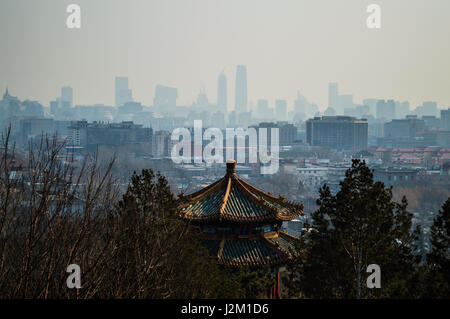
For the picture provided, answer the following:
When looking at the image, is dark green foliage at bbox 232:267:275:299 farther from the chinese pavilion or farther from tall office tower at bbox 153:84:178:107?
tall office tower at bbox 153:84:178:107

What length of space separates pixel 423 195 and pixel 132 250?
35.7 metres

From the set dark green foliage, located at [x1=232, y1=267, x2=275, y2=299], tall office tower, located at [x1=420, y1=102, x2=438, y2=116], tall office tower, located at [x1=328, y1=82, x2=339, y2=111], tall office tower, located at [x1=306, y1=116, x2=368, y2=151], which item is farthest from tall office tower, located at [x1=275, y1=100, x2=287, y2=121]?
dark green foliage, located at [x1=232, y1=267, x2=275, y2=299]

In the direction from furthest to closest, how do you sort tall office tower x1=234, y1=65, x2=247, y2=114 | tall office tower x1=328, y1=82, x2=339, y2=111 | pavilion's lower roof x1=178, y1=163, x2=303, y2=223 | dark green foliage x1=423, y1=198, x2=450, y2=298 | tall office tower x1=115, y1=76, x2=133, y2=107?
tall office tower x1=328, y1=82, x2=339, y2=111 → tall office tower x1=115, y1=76, x2=133, y2=107 → tall office tower x1=234, y1=65, x2=247, y2=114 → pavilion's lower roof x1=178, y1=163, x2=303, y2=223 → dark green foliage x1=423, y1=198, x2=450, y2=298

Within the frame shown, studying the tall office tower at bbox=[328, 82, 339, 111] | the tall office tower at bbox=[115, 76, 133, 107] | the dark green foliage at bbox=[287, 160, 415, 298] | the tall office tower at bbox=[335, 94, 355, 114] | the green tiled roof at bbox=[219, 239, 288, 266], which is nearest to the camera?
the dark green foliage at bbox=[287, 160, 415, 298]

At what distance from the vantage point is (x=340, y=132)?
73.2m

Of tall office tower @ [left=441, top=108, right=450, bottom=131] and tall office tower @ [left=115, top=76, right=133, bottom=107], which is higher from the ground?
tall office tower @ [left=115, top=76, right=133, bottom=107]

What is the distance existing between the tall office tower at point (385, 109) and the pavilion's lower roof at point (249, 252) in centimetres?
8801

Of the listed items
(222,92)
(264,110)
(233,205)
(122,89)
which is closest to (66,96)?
(122,89)

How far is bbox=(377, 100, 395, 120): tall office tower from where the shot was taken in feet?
298

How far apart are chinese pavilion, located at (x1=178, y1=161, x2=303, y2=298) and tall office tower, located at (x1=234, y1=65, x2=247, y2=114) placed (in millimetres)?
53253

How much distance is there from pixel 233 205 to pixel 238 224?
8.3 inches

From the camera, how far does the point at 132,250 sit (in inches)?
188
